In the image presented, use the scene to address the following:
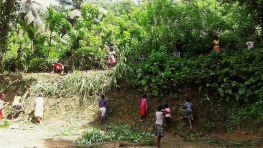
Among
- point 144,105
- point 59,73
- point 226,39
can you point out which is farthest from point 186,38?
point 59,73

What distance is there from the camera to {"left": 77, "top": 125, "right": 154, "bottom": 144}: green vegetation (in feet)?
45.2

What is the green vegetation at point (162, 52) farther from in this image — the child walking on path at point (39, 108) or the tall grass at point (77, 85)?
the child walking on path at point (39, 108)

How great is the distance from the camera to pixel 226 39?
64.2ft

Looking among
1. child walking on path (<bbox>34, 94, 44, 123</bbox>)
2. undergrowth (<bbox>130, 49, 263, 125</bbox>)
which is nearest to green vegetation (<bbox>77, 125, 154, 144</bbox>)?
undergrowth (<bbox>130, 49, 263, 125</bbox>)

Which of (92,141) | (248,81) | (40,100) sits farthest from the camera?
(40,100)

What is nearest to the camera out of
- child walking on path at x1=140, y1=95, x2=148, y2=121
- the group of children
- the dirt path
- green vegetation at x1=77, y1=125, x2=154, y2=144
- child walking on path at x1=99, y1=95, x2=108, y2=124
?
the dirt path

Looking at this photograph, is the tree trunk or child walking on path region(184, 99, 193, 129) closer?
child walking on path region(184, 99, 193, 129)

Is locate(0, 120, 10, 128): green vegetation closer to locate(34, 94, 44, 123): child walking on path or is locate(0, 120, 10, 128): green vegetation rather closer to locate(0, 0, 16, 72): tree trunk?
locate(34, 94, 44, 123): child walking on path

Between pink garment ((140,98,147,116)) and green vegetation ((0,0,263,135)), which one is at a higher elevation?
green vegetation ((0,0,263,135))

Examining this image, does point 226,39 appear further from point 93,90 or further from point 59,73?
point 59,73

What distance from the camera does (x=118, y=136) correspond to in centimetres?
1447

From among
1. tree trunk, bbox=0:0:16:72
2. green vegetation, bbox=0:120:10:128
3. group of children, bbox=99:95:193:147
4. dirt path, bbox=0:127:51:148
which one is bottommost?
dirt path, bbox=0:127:51:148

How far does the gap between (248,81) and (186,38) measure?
5258mm

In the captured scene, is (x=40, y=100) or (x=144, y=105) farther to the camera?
(x=40, y=100)
